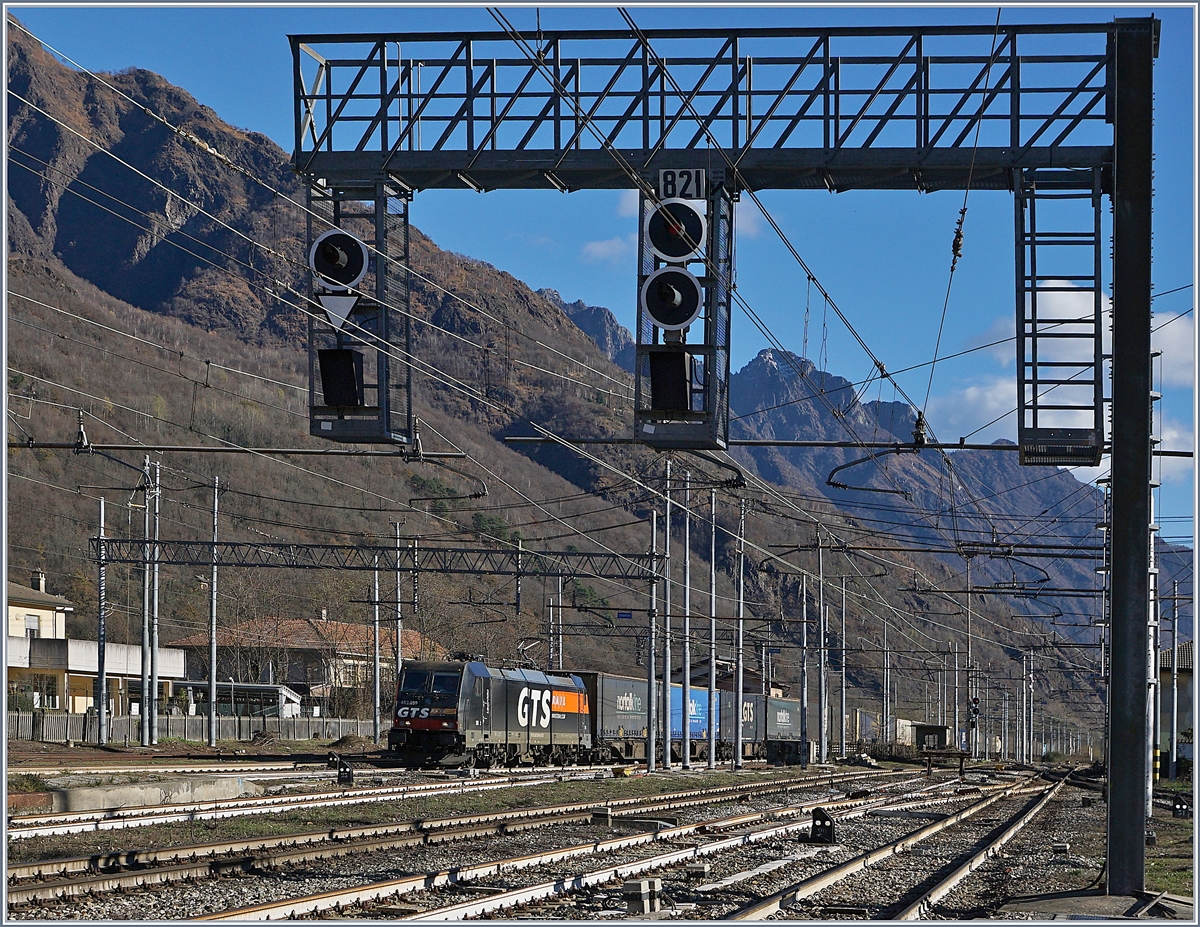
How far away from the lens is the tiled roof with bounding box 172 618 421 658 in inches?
3413

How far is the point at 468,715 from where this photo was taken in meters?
42.3

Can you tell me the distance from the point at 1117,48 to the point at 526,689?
3622cm

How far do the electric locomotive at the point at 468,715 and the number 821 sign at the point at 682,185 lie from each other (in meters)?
27.5

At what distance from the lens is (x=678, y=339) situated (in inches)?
618

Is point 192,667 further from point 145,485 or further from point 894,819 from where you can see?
point 894,819

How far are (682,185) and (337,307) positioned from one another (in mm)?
4378

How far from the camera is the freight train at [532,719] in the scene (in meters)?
42.0

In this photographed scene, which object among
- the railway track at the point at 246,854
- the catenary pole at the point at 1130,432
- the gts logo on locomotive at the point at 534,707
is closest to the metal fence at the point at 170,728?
the gts logo on locomotive at the point at 534,707

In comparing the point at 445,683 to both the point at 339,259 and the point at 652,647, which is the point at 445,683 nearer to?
the point at 652,647

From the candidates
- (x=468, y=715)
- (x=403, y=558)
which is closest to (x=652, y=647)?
(x=468, y=715)

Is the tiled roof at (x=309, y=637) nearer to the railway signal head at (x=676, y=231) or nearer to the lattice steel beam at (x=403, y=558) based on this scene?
the lattice steel beam at (x=403, y=558)

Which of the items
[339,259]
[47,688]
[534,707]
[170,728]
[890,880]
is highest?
[339,259]

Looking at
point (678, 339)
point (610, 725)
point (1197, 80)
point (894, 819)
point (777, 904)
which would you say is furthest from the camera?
point (610, 725)

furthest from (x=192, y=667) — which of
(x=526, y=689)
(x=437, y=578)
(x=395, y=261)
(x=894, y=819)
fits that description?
(x=395, y=261)
